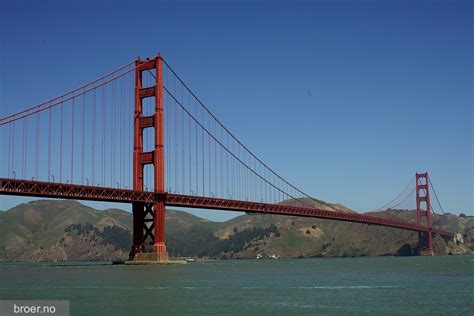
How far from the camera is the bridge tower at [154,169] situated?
264 ft

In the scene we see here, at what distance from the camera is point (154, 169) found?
80.6m

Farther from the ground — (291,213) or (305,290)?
(291,213)

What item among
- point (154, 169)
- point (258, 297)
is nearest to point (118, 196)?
point (154, 169)

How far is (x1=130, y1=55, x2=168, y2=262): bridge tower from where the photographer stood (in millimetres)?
80438

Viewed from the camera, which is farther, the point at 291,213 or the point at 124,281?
the point at 291,213

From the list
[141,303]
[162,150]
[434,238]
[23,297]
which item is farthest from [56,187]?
[434,238]

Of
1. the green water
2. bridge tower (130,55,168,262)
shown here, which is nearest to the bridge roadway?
bridge tower (130,55,168,262)

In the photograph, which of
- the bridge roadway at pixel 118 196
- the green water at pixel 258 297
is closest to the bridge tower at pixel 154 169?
the bridge roadway at pixel 118 196

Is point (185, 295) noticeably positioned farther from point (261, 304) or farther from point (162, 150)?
point (162, 150)

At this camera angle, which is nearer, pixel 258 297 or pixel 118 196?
pixel 258 297

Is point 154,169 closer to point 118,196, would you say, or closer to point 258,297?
point 118,196

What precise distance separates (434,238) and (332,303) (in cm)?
15784

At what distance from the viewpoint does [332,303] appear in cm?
3553

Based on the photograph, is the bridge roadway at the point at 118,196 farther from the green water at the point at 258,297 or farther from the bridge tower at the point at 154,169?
the green water at the point at 258,297
